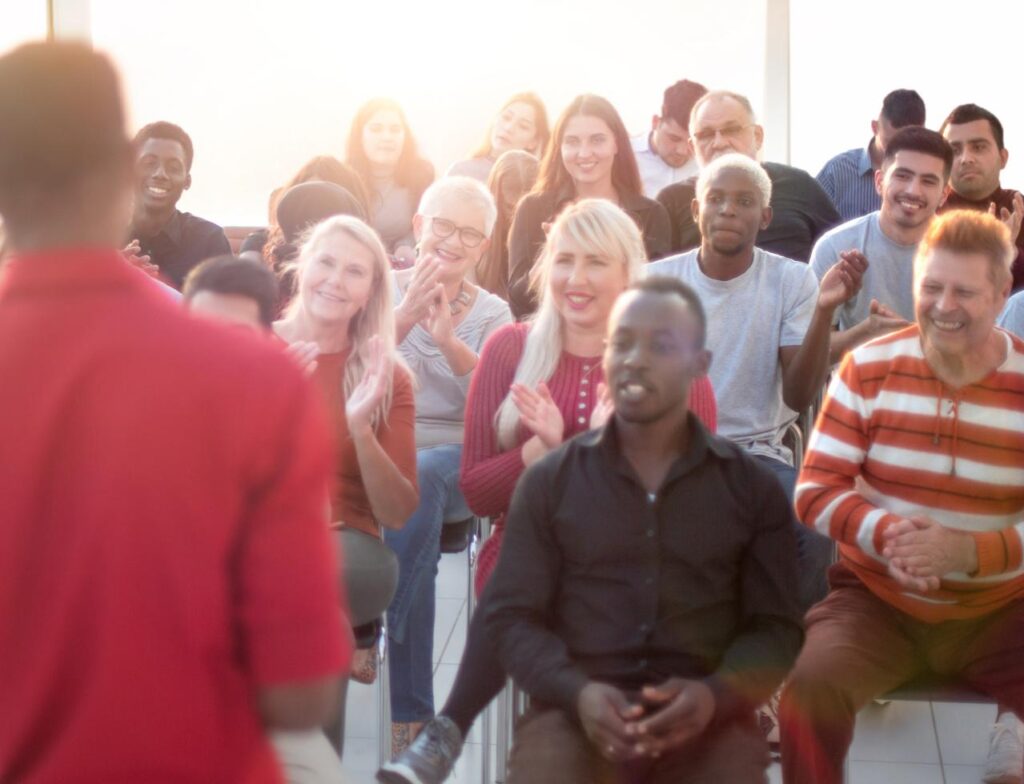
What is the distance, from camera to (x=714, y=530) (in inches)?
84.7

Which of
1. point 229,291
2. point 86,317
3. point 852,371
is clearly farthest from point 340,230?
point 86,317

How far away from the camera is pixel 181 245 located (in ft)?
14.5

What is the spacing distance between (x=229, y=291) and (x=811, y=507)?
112 cm

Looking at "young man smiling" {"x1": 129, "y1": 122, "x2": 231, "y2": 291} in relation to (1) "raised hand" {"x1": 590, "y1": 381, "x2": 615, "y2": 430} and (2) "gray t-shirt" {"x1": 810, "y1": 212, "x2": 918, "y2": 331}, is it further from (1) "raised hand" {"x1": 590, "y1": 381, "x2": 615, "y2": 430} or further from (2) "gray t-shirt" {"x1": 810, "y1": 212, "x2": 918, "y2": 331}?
(1) "raised hand" {"x1": 590, "y1": 381, "x2": 615, "y2": 430}

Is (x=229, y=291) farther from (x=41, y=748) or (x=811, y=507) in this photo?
(x=41, y=748)

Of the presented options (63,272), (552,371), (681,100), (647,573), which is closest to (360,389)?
(552,371)

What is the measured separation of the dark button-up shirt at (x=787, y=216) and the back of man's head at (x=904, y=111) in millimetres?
592

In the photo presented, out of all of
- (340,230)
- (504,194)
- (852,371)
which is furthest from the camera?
(504,194)

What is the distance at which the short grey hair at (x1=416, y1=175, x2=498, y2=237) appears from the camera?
11.9 feet

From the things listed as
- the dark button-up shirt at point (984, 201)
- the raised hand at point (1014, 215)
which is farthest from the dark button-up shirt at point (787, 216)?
the raised hand at point (1014, 215)

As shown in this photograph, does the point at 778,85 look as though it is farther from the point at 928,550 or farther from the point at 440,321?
the point at 928,550

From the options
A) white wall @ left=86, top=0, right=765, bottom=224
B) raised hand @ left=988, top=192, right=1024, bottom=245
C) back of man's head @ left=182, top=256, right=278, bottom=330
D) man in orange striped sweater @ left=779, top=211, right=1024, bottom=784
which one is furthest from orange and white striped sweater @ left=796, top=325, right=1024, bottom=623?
white wall @ left=86, top=0, right=765, bottom=224

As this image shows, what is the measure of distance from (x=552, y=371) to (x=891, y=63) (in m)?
3.17

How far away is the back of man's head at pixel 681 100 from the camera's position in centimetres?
511
